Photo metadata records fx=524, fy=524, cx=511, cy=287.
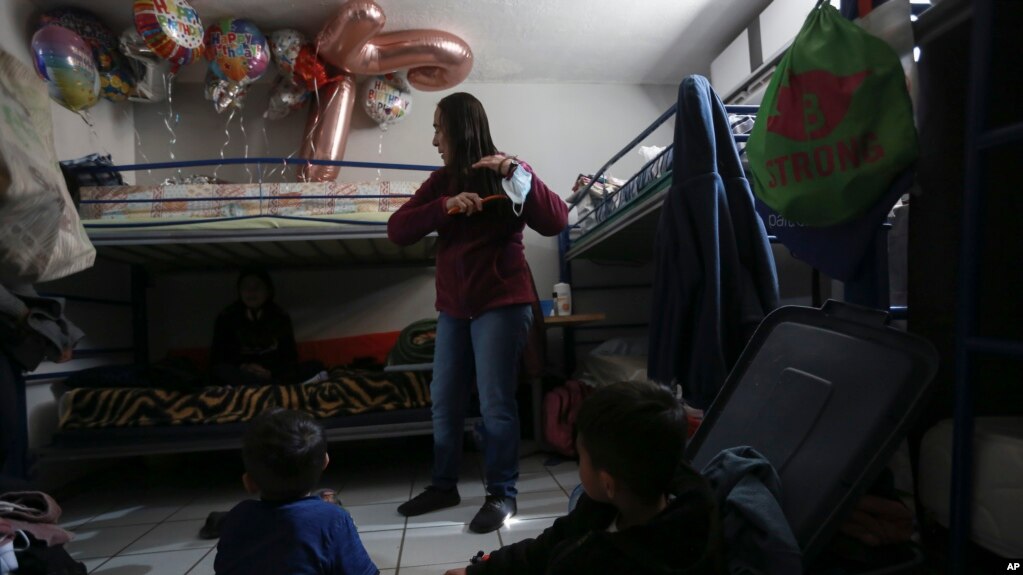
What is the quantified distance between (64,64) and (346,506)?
2.07 metres

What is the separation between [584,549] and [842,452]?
1.36 ft

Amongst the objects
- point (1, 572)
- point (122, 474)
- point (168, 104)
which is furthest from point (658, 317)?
point (168, 104)

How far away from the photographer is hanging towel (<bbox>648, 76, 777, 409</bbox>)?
1166 millimetres

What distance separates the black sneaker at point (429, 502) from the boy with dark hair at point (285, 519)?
71cm

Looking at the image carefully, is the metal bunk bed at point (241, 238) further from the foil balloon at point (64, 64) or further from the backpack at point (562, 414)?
the backpack at point (562, 414)

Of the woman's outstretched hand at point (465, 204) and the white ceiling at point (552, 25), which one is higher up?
the white ceiling at point (552, 25)

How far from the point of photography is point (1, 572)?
1.04 metres

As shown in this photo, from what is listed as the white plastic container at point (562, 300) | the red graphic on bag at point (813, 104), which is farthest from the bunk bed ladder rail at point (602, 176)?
the red graphic on bag at point (813, 104)

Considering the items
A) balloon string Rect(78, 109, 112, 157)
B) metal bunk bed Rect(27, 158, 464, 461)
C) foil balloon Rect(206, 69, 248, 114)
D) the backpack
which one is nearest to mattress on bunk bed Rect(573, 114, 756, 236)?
A: the backpack

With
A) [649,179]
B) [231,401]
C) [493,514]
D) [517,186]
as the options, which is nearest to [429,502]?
[493,514]

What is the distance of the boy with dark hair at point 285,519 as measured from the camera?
2.86ft

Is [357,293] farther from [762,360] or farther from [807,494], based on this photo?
[807,494]

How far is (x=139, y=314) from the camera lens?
2729 mm

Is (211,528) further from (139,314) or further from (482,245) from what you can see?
(139,314)
